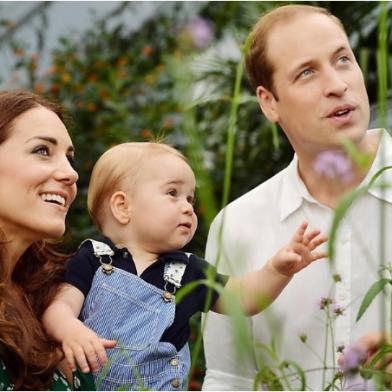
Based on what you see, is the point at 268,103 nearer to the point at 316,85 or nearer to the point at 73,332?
the point at 316,85

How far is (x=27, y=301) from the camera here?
1931mm

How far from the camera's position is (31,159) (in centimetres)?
190

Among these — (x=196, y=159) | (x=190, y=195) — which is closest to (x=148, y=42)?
(x=190, y=195)

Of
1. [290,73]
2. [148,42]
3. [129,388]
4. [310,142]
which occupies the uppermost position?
[148,42]

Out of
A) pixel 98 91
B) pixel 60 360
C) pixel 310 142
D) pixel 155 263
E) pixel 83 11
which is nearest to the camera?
pixel 60 360

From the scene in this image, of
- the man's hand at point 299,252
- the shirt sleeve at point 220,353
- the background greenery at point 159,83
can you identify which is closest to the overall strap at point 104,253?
the man's hand at point 299,252

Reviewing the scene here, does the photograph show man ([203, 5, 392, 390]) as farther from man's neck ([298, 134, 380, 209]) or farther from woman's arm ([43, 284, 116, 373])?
woman's arm ([43, 284, 116, 373])

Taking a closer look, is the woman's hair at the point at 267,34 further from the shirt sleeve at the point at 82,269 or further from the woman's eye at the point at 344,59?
the shirt sleeve at the point at 82,269

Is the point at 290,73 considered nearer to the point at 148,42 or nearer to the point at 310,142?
the point at 310,142

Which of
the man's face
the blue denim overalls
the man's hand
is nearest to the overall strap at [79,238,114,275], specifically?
the blue denim overalls

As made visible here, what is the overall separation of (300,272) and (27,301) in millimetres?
792

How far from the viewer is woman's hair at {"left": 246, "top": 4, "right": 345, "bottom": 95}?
2564 millimetres

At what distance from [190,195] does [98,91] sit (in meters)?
3.26

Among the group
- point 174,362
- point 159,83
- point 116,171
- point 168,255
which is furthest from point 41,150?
point 159,83
